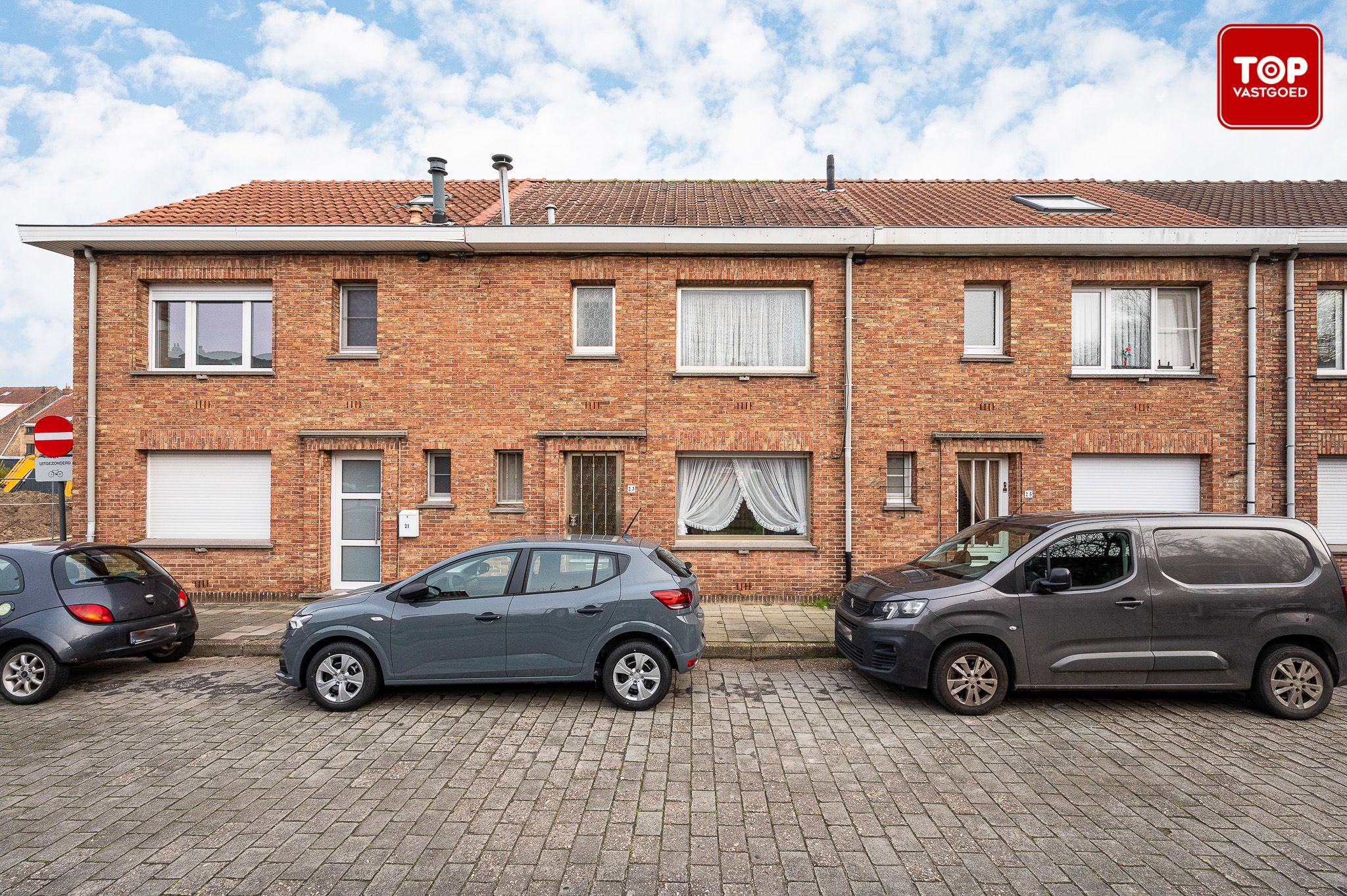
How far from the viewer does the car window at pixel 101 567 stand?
6.15m

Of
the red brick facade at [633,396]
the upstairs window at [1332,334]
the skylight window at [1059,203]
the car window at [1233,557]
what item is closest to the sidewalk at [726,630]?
the red brick facade at [633,396]

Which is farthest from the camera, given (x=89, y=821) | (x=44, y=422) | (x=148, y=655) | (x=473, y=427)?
(x=473, y=427)

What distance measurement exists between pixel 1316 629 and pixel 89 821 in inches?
366

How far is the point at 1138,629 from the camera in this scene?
5699 mm

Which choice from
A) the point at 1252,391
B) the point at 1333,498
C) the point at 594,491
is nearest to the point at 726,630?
the point at 594,491

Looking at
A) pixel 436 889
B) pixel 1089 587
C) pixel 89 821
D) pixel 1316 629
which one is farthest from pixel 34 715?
pixel 1316 629

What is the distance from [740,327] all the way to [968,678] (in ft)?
20.4

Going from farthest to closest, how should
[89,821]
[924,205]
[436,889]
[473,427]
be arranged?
1. [924,205]
2. [473,427]
3. [89,821]
4. [436,889]

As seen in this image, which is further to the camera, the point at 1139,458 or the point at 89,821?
the point at 1139,458

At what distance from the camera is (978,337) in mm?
10234

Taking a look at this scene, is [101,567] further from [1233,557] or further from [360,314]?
[1233,557]

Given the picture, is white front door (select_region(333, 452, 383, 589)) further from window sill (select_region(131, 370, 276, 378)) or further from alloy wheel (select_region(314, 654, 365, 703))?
alloy wheel (select_region(314, 654, 365, 703))

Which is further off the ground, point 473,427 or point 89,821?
point 473,427

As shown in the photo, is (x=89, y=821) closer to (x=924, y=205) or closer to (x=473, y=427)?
(x=473, y=427)
